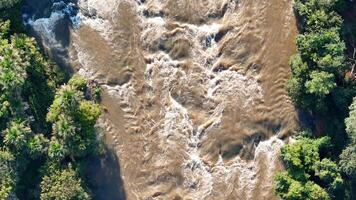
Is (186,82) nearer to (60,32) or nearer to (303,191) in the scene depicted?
(60,32)

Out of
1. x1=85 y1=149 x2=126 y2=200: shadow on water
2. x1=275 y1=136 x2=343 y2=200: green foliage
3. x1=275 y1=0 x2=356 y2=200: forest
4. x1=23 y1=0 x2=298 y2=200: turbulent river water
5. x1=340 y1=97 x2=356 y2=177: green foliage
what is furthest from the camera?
x1=85 y1=149 x2=126 y2=200: shadow on water

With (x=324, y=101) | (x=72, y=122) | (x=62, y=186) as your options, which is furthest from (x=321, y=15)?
(x=62, y=186)

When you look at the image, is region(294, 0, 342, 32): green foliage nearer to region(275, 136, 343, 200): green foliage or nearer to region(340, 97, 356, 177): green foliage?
region(340, 97, 356, 177): green foliage

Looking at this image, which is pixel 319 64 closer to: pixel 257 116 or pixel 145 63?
pixel 257 116

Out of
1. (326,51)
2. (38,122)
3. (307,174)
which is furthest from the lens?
(38,122)

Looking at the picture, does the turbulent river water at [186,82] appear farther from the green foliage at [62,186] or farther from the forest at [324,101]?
the green foliage at [62,186]

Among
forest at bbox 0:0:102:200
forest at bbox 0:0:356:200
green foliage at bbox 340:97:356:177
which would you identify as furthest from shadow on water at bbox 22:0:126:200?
green foliage at bbox 340:97:356:177
